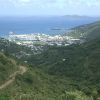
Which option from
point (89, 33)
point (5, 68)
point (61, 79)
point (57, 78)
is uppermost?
point (5, 68)

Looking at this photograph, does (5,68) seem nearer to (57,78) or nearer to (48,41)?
(57,78)

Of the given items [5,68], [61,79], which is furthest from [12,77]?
[61,79]

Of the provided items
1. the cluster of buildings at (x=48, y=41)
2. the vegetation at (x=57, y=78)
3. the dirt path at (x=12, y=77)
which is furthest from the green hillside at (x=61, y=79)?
the cluster of buildings at (x=48, y=41)

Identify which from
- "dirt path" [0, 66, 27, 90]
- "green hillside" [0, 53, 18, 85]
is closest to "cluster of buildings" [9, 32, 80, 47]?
"dirt path" [0, 66, 27, 90]

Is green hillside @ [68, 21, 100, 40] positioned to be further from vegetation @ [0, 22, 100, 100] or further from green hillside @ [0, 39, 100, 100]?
green hillside @ [0, 39, 100, 100]

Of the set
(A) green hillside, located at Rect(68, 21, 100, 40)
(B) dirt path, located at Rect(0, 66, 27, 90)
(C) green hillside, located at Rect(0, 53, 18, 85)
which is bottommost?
(A) green hillside, located at Rect(68, 21, 100, 40)

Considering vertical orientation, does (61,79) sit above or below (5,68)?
below

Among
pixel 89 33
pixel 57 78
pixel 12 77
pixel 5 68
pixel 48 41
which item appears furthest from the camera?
pixel 89 33

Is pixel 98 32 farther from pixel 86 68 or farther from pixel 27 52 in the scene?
pixel 86 68

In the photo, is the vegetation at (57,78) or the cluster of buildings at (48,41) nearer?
the vegetation at (57,78)

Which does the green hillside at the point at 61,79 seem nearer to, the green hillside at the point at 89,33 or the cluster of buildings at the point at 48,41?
the cluster of buildings at the point at 48,41

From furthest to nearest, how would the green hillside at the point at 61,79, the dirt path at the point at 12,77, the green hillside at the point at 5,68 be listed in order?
the green hillside at the point at 5,68, the dirt path at the point at 12,77, the green hillside at the point at 61,79
